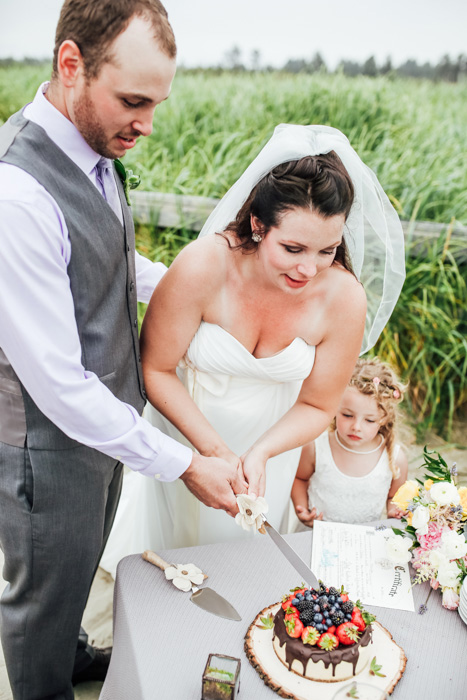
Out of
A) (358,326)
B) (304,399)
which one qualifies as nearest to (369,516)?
(304,399)

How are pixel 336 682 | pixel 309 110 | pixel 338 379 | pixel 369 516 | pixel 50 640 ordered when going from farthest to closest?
1. pixel 309 110
2. pixel 369 516
3. pixel 338 379
4. pixel 50 640
5. pixel 336 682

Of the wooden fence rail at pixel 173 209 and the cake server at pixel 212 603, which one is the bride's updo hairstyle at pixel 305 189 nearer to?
the cake server at pixel 212 603

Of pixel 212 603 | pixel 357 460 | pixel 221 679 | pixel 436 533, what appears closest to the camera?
pixel 221 679

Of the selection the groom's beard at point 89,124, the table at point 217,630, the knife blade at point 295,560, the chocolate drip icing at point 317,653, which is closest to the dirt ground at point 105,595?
the table at point 217,630

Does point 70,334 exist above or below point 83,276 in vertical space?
below

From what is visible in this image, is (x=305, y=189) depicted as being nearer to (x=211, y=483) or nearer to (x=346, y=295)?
(x=346, y=295)

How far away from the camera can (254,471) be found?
177 cm

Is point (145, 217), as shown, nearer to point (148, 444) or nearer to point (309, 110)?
point (309, 110)

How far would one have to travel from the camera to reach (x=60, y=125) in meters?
1.33

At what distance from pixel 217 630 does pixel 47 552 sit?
0.49 m

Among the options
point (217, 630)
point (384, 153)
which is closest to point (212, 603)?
point (217, 630)

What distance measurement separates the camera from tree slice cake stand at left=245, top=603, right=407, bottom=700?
3.99 feet

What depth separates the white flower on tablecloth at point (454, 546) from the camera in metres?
1.48

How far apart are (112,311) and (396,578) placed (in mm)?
983
